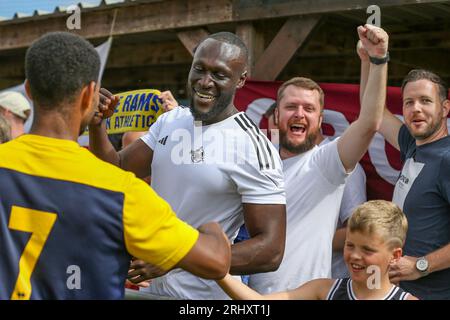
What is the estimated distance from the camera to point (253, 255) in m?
2.51

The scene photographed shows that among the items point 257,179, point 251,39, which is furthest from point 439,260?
point 251,39

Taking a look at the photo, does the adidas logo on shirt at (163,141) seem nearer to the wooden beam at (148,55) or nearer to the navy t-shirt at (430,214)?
the navy t-shirt at (430,214)

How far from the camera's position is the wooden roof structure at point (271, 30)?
18.8 feet

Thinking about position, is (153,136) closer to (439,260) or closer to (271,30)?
(439,260)

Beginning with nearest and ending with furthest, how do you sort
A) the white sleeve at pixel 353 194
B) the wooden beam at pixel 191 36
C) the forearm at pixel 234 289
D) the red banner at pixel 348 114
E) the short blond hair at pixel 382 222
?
the forearm at pixel 234 289
the short blond hair at pixel 382 222
the white sleeve at pixel 353 194
the red banner at pixel 348 114
the wooden beam at pixel 191 36

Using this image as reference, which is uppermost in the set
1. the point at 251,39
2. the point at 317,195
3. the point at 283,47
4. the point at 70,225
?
the point at 251,39

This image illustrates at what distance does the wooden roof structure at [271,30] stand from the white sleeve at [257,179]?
293cm

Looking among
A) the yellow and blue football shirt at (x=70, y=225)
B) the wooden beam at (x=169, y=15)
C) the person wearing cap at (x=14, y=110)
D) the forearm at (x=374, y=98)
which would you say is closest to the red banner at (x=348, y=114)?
the wooden beam at (x=169, y=15)

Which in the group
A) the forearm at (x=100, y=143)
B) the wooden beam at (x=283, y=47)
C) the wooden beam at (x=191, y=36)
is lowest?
the forearm at (x=100, y=143)

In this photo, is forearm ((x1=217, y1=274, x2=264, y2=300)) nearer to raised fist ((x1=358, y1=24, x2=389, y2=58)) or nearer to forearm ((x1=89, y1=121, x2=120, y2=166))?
forearm ((x1=89, y1=121, x2=120, y2=166))

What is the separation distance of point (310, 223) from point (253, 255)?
2.55ft

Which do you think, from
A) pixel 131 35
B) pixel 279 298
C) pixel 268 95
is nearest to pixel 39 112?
pixel 279 298

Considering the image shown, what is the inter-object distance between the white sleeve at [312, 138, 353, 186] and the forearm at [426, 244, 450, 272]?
554mm

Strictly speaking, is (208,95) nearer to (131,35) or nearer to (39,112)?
(39,112)
